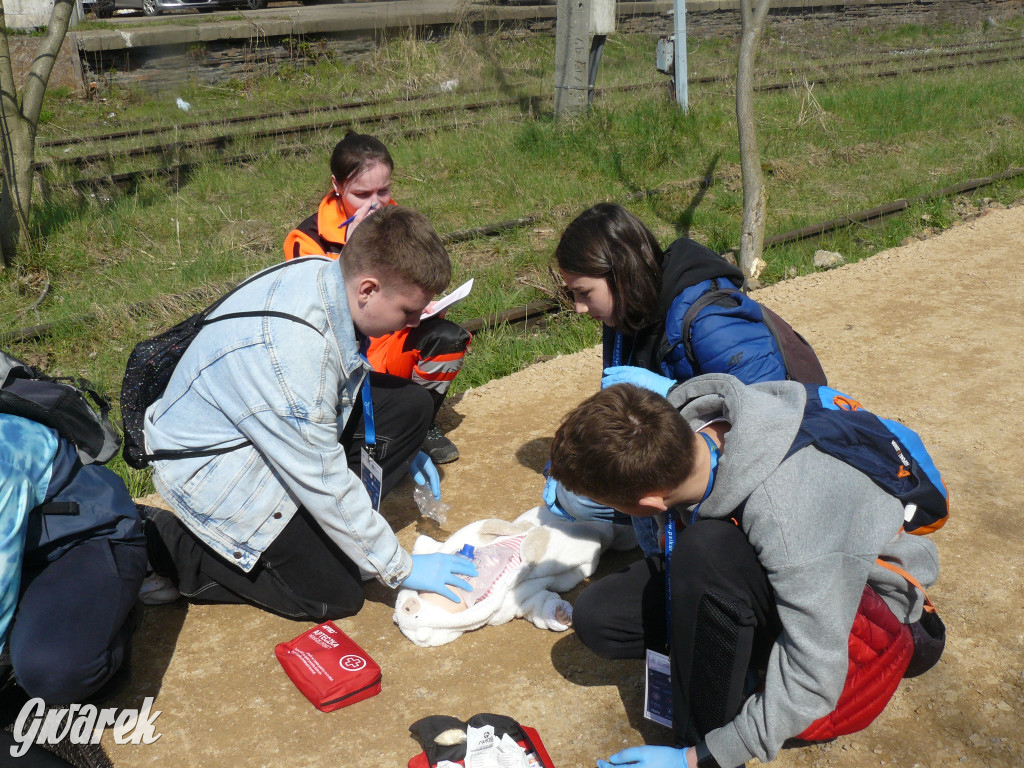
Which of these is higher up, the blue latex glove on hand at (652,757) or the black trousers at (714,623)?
the black trousers at (714,623)

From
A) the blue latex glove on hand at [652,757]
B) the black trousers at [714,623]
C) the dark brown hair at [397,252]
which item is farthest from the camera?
the dark brown hair at [397,252]

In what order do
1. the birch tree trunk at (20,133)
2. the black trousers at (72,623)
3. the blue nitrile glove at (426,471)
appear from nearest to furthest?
the black trousers at (72,623)
the blue nitrile glove at (426,471)
the birch tree trunk at (20,133)

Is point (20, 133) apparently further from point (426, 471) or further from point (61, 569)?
point (61, 569)

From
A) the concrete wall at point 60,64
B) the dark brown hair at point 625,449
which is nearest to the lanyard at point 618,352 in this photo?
the dark brown hair at point 625,449

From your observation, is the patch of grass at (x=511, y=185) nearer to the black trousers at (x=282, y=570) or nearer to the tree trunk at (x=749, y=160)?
the tree trunk at (x=749, y=160)

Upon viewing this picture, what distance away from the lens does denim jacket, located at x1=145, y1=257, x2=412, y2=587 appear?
2.50m

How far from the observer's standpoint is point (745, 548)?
2084 mm

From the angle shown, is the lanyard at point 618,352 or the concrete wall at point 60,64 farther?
the concrete wall at point 60,64

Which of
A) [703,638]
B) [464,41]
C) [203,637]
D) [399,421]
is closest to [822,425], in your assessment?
[703,638]

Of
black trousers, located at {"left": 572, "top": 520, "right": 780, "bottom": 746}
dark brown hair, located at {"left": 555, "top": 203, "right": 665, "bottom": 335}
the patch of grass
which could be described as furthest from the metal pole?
black trousers, located at {"left": 572, "top": 520, "right": 780, "bottom": 746}

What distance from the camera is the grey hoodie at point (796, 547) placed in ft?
6.40

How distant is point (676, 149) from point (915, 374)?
4.94 m

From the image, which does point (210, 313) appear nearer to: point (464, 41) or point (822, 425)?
point (822, 425)

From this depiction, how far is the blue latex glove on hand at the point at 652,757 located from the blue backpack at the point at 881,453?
83 centimetres
